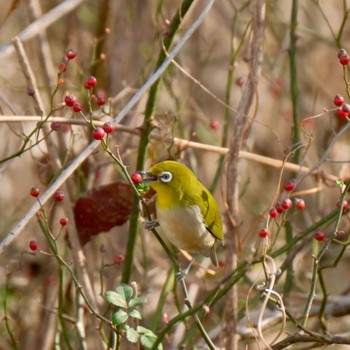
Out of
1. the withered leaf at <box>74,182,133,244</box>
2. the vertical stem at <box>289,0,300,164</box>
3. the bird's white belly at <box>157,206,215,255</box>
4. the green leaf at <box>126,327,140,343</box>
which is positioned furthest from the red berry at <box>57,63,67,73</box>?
the vertical stem at <box>289,0,300,164</box>

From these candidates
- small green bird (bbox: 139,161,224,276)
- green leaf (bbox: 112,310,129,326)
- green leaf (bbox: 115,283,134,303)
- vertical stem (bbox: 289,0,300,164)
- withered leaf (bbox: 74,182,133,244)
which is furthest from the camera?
vertical stem (bbox: 289,0,300,164)

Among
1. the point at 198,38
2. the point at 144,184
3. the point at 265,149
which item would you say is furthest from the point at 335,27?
the point at 144,184

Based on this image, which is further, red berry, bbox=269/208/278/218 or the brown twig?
the brown twig

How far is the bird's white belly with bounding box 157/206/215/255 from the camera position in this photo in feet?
9.80

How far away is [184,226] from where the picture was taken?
9.86 feet

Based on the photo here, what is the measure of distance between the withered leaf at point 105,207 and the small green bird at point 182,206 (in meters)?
0.55

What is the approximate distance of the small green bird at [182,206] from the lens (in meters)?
2.89

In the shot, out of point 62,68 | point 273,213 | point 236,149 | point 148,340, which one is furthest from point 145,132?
point 148,340

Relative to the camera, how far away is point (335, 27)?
6.88 meters

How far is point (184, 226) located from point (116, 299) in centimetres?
62

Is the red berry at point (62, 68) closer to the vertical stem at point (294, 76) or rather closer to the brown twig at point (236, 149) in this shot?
the brown twig at point (236, 149)

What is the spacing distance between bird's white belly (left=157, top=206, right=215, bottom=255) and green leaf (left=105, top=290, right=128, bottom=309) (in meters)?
0.55

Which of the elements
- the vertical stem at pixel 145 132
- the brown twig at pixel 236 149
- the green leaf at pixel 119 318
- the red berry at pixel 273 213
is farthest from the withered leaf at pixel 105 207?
the green leaf at pixel 119 318

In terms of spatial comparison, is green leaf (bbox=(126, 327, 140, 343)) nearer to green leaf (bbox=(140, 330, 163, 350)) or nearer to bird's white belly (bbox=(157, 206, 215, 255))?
green leaf (bbox=(140, 330, 163, 350))
